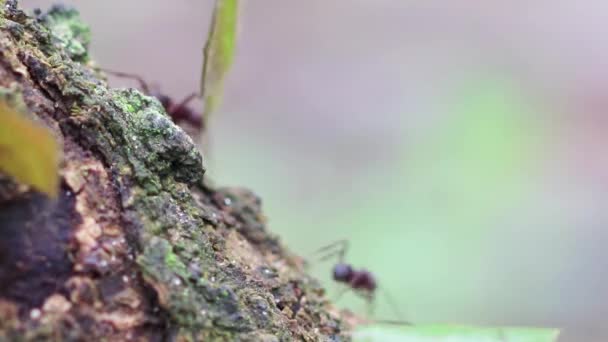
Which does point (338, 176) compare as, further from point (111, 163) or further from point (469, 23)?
point (111, 163)

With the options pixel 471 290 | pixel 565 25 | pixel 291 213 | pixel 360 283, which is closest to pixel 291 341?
pixel 360 283

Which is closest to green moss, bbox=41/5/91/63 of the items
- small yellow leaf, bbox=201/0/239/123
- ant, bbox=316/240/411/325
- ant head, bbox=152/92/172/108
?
small yellow leaf, bbox=201/0/239/123

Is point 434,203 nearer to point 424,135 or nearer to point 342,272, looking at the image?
point 424,135

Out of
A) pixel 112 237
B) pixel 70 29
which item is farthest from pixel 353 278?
pixel 112 237

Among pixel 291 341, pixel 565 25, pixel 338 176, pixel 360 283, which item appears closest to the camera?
pixel 291 341

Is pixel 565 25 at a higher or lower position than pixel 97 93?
higher

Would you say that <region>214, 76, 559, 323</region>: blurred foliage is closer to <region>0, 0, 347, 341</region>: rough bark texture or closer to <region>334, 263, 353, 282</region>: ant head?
<region>334, 263, 353, 282</region>: ant head
